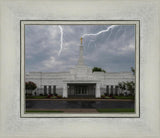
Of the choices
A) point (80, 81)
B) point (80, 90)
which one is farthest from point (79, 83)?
point (80, 90)

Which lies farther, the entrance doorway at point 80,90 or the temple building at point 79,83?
the entrance doorway at point 80,90

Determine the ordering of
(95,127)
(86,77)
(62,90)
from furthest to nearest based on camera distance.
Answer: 1. (86,77)
2. (62,90)
3. (95,127)

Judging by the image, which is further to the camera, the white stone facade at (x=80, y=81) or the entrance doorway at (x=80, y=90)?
the entrance doorway at (x=80, y=90)

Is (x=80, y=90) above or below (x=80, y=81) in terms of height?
below

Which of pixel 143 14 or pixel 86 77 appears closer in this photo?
pixel 143 14

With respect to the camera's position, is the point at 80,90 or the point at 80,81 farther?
the point at 80,90

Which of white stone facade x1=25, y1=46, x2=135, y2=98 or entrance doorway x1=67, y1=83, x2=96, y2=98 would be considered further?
entrance doorway x1=67, y1=83, x2=96, y2=98

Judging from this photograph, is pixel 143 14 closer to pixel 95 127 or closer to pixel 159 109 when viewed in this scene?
pixel 159 109

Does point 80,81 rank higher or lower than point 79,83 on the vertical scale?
higher

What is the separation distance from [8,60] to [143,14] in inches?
153

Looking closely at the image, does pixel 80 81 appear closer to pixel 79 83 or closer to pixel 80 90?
pixel 79 83

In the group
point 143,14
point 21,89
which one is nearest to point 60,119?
point 21,89

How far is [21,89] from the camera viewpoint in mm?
4391

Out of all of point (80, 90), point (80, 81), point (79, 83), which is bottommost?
point (80, 90)
